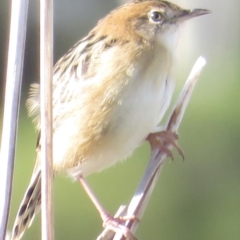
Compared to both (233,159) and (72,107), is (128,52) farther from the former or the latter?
(233,159)

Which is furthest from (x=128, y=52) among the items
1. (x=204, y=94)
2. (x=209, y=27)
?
(x=209, y=27)

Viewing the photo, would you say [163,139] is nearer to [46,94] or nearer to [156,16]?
[156,16]

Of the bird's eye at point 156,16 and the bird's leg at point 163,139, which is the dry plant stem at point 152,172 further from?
the bird's eye at point 156,16

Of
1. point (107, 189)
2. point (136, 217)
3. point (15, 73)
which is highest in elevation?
point (107, 189)

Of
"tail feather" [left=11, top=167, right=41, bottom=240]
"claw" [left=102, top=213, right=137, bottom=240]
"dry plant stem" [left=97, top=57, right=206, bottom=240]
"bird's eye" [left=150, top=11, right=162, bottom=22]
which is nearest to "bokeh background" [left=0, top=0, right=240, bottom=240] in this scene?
"tail feather" [left=11, top=167, right=41, bottom=240]

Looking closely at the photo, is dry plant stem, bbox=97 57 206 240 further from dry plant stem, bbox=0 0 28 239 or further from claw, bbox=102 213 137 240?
dry plant stem, bbox=0 0 28 239

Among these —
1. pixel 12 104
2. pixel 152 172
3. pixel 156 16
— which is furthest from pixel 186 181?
pixel 12 104
